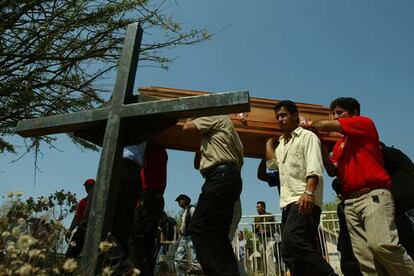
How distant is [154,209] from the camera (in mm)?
3967

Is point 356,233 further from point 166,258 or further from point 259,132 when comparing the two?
point 166,258

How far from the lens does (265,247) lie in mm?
9383

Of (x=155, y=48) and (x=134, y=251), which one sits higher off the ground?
(x=155, y=48)

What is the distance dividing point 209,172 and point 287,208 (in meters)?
0.68

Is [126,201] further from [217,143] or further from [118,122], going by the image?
[118,122]

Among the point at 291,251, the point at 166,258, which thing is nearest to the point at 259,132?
the point at 291,251

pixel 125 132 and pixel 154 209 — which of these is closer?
pixel 125 132

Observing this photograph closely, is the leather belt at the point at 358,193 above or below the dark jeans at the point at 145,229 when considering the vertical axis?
above

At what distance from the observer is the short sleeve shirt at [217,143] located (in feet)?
11.3

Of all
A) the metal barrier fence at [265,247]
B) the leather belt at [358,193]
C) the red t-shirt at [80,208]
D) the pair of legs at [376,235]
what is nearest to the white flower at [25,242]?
the pair of legs at [376,235]

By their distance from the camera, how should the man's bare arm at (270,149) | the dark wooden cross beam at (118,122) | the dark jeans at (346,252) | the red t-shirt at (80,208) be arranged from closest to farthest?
the dark wooden cross beam at (118,122) → the dark jeans at (346,252) → the man's bare arm at (270,149) → the red t-shirt at (80,208)

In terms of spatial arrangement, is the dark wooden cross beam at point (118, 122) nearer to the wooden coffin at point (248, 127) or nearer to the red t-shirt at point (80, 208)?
the wooden coffin at point (248, 127)

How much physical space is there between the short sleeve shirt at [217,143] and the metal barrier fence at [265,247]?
5551 mm

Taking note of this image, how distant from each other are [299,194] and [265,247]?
248 inches
